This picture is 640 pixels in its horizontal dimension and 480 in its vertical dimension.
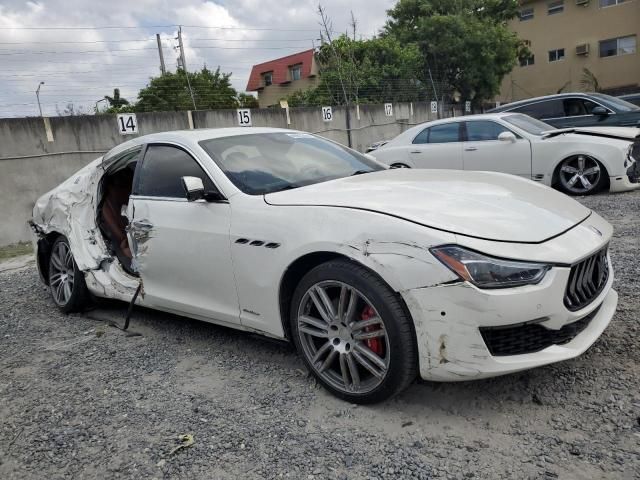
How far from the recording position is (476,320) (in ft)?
7.35

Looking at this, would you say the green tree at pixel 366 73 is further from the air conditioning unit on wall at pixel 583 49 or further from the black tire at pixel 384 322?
the black tire at pixel 384 322

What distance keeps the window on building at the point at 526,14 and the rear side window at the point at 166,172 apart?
1325 inches

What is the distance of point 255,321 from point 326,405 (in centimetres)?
67

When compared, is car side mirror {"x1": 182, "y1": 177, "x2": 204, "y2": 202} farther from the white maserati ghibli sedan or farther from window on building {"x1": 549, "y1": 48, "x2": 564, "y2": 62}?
window on building {"x1": 549, "y1": 48, "x2": 564, "y2": 62}

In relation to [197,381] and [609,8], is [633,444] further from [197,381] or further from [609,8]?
[609,8]

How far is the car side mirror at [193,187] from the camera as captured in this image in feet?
10.3

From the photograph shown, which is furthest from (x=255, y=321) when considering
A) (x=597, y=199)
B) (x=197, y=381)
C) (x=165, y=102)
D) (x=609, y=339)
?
(x=165, y=102)

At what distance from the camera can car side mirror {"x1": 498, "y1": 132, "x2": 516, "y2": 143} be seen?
7.81 m

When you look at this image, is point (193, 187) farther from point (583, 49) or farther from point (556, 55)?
point (556, 55)

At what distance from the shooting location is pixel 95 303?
472 cm

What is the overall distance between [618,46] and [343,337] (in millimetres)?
32339

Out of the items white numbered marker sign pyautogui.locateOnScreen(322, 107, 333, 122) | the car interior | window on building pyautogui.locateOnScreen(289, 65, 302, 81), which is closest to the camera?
the car interior

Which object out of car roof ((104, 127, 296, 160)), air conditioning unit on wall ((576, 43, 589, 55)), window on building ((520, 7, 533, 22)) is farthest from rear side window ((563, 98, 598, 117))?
window on building ((520, 7, 533, 22))

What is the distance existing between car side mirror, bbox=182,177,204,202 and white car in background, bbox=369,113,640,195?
5.93 m
